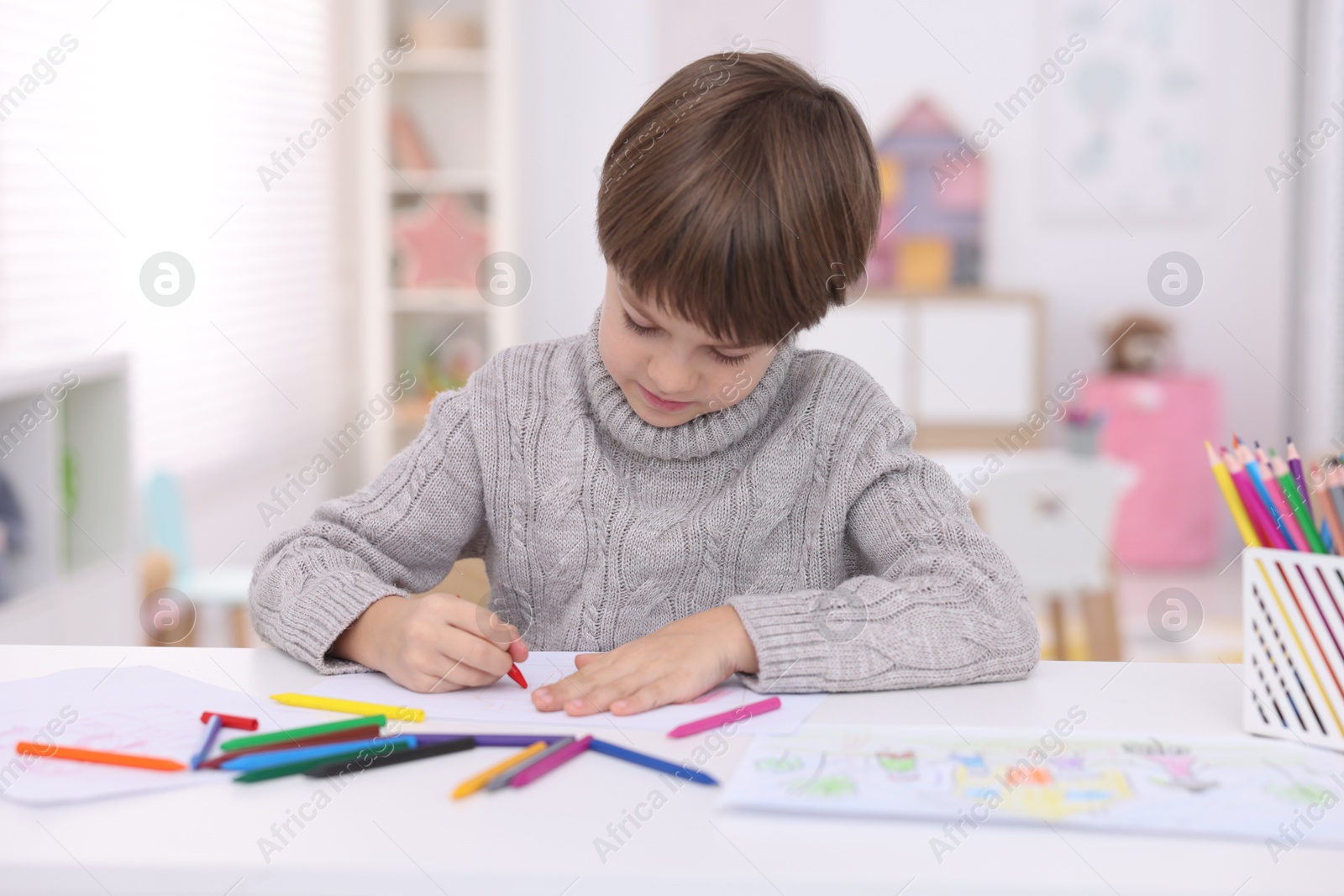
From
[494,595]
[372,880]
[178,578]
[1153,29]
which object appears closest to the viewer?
[372,880]

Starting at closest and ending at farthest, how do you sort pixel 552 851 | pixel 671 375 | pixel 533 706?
pixel 552 851, pixel 533 706, pixel 671 375

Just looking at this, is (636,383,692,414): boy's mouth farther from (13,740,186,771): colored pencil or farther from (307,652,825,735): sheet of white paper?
(13,740,186,771): colored pencil

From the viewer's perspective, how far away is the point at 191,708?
739mm

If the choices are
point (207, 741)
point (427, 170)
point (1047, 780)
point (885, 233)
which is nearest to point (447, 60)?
point (427, 170)

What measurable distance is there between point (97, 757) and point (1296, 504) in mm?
682

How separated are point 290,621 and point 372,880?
382mm

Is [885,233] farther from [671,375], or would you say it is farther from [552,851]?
[552,851]

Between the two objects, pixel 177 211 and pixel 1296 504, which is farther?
pixel 177 211

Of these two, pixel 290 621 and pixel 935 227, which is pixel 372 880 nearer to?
pixel 290 621

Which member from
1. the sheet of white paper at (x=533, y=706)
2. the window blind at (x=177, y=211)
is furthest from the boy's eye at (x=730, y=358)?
the window blind at (x=177, y=211)

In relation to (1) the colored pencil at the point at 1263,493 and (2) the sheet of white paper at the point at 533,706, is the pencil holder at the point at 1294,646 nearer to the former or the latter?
(1) the colored pencil at the point at 1263,493

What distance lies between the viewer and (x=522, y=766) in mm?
619

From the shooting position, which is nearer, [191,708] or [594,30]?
[191,708]

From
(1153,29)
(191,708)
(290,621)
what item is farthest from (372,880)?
(1153,29)
